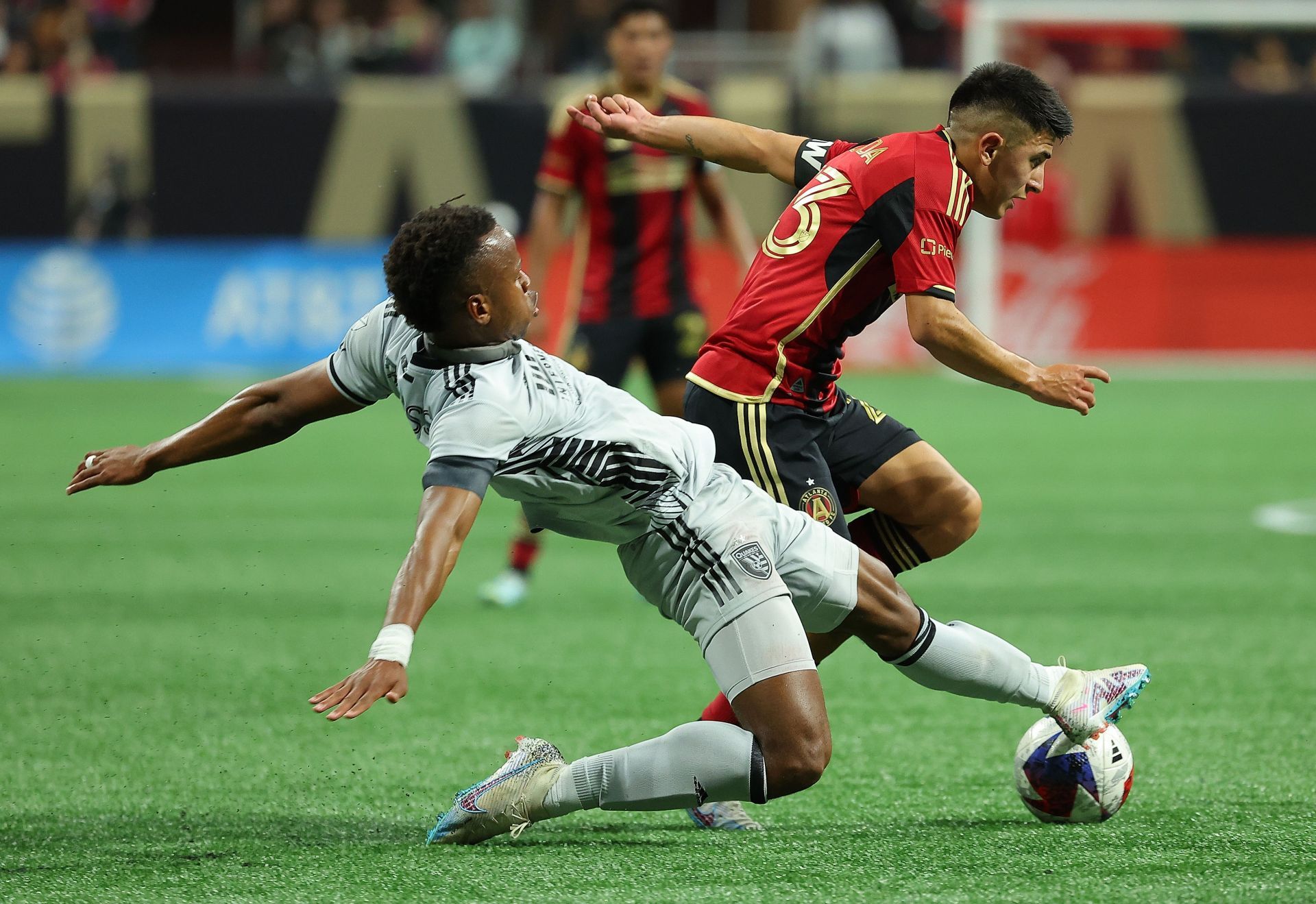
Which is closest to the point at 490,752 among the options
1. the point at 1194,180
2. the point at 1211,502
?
the point at 1211,502

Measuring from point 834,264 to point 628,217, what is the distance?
147 inches

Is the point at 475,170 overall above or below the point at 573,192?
below

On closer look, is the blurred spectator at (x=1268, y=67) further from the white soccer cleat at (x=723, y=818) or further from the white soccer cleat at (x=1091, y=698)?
the white soccer cleat at (x=723, y=818)

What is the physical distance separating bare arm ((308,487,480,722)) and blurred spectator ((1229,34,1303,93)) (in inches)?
702

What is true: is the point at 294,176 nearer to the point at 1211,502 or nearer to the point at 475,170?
the point at 475,170

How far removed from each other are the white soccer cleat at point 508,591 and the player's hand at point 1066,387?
4.11m

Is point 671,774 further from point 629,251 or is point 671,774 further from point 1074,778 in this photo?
point 629,251

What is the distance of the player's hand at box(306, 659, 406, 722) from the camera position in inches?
133

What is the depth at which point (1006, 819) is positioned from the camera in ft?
15.0

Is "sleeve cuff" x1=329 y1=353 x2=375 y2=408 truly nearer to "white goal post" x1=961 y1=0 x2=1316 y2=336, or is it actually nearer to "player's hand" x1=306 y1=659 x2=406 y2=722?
"player's hand" x1=306 y1=659 x2=406 y2=722

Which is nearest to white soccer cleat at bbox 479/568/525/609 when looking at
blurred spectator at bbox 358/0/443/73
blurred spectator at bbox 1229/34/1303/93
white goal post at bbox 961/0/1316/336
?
white goal post at bbox 961/0/1316/336

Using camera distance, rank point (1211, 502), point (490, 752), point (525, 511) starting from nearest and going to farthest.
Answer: point (525, 511) → point (490, 752) → point (1211, 502)

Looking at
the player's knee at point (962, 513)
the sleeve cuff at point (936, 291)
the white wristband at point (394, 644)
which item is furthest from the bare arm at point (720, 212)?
the white wristband at point (394, 644)

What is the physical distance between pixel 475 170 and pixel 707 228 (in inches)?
101
